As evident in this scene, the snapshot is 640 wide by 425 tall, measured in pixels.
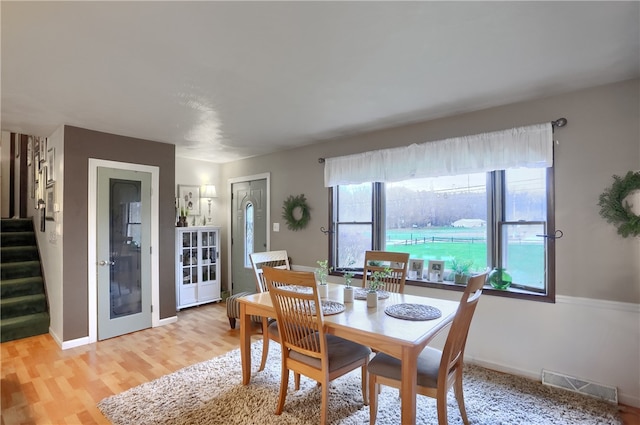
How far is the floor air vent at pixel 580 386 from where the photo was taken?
2336mm

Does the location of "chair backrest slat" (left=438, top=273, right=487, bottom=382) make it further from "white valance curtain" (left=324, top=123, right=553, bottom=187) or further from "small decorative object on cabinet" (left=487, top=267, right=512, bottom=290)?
"white valance curtain" (left=324, top=123, right=553, bottom=187)

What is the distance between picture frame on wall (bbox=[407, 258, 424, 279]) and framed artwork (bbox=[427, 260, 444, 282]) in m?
0.09

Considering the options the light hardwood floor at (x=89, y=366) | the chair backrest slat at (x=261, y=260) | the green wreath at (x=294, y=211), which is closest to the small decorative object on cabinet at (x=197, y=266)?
the light hardwood floor at (x=89, y=366)

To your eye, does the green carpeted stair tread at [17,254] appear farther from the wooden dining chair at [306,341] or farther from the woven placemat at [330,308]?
the woven placemat at [330,308]

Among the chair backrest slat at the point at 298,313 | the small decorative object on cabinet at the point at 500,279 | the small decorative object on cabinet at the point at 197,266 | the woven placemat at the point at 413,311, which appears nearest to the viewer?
the chair backrest slat at the point at 298,313

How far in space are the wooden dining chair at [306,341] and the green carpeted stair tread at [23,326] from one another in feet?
11.5

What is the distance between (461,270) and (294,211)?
2.28 metres

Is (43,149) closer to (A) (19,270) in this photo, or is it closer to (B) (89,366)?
(A) (19,270)

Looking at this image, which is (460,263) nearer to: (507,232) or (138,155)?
(507,232)

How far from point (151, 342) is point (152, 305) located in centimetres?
64

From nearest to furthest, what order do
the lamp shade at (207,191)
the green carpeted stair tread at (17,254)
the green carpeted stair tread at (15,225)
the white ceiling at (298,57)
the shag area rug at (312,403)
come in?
the white ceiling at (298,57) → the shag area rug at (312,403) → the green carpeted stair tread at (17,254) → the green carpeted stair tread at (15,225) → the lamp shade at (207,191)

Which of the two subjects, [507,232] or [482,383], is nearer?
[482,383]

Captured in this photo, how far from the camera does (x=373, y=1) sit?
4.94ft

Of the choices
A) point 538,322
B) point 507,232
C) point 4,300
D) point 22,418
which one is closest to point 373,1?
point 507,232
